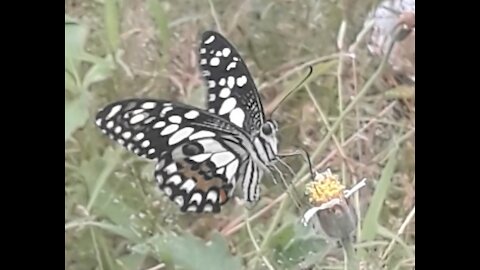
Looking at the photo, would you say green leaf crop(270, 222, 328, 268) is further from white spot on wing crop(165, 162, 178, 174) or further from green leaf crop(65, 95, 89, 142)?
green leaf crop(65, 95, 89, 142)

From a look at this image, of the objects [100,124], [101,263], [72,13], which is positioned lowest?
[101,263]

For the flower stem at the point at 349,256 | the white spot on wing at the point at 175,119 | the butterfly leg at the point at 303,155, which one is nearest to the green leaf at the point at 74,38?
the white spot on wing at the point at 175,119

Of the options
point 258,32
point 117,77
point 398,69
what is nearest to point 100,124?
point 117,77

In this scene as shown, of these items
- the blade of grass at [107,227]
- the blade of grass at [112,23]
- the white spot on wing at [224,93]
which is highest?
the blade of grass at [112,23]

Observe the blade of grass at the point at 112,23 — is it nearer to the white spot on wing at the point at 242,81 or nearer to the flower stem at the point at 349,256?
the white spot on wing at the point at 242,81

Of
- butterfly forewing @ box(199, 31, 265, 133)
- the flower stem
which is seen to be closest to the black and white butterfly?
butterfly forewing @ box(199, 31, 265, 133)

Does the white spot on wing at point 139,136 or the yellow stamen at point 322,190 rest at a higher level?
the white spot on wing at point 139,136
